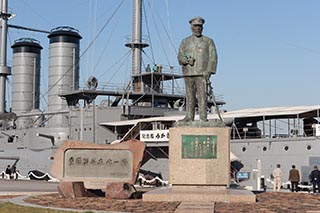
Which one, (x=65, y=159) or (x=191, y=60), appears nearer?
(x=191, y=60)

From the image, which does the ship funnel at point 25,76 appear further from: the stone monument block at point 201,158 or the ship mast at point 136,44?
the stone monument block at point 201,158

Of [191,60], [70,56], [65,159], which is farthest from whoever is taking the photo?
[70,56]

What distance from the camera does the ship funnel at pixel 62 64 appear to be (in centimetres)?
4850

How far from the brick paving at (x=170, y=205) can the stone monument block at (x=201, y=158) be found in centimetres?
129

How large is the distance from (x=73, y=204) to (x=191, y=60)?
5.07 m

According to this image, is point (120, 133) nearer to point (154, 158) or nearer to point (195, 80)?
point (154, 158)

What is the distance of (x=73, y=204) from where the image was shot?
536 inches

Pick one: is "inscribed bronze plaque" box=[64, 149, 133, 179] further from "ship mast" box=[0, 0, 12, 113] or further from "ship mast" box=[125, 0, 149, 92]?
"ship mast" box=[0, 0, 12, 113]

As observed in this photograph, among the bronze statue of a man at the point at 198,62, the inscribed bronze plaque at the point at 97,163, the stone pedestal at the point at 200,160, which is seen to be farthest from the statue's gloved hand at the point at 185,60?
the inscribed bronze plaque at the point at 97,163

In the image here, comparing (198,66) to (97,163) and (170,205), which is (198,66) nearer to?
(97,163)

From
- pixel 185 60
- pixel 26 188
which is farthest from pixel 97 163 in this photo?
pixel 26 188

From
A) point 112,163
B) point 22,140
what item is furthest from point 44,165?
point 112,163

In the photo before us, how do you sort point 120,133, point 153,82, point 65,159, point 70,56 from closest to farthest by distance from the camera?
point 65,159 < point 120,133 < point 153,82 < point 70,56

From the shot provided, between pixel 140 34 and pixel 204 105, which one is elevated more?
pixel 140 34
